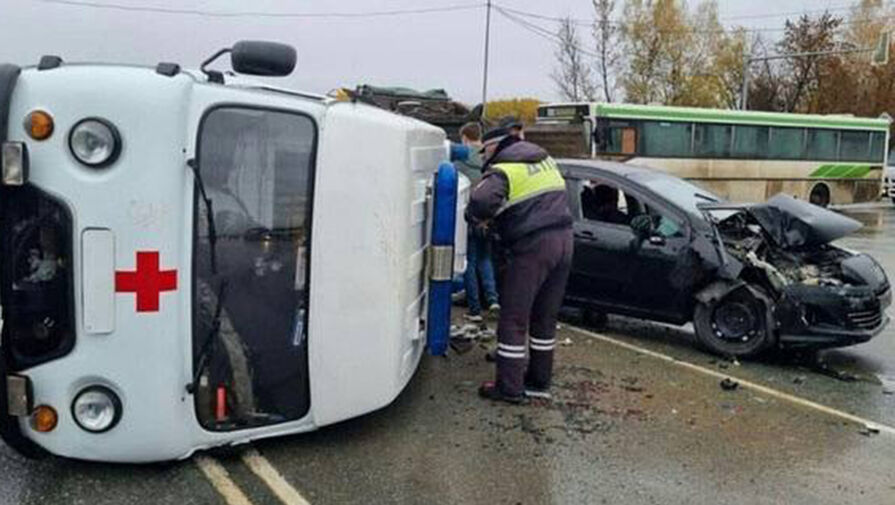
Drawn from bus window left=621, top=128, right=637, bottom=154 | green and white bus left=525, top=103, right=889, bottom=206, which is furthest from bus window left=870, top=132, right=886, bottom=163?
bus window left=621, top=128, right=637, bottom=154

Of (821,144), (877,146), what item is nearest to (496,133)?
(821,144)

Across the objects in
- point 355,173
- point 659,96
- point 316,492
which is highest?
point 659,96

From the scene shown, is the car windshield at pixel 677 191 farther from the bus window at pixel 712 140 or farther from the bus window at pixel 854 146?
the bus window at pixel 854 146

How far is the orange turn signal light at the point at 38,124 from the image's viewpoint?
339 centimetres

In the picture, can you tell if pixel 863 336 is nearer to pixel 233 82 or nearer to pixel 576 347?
pixel 576 347

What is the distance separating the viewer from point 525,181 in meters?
5.04

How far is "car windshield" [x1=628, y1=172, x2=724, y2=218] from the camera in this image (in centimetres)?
695

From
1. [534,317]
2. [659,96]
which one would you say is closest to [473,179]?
[534,317]

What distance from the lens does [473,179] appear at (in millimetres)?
7879

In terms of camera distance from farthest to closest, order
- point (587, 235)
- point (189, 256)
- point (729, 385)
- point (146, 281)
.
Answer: point (587, 235) → point (729, 385) → point (189, 256) → point (146, 281)

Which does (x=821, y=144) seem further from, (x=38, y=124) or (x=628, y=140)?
(x=38, y=124)

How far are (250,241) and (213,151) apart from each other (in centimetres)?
44

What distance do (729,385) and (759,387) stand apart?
0.23m

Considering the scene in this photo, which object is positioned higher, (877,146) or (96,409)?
(877,146)
